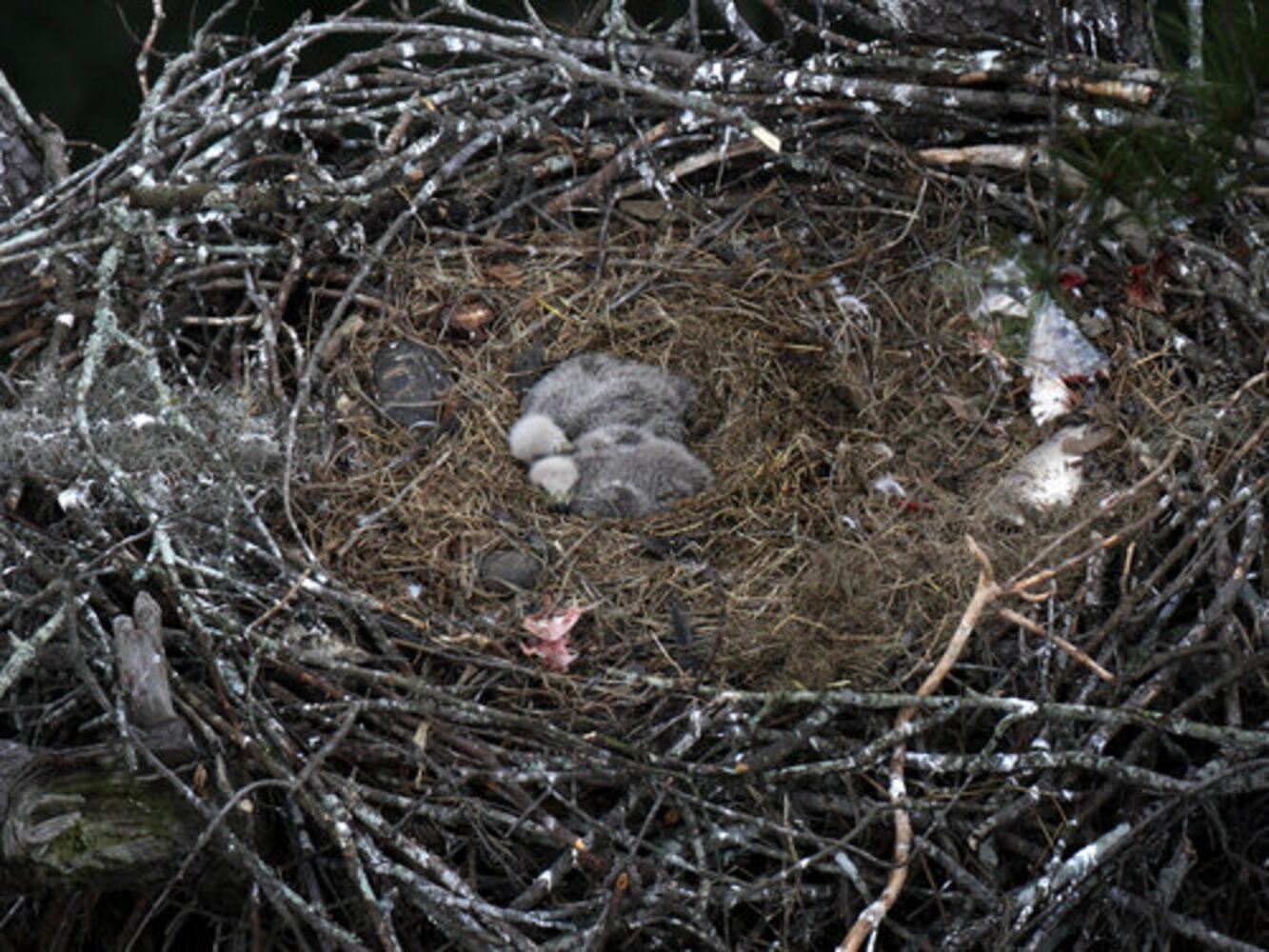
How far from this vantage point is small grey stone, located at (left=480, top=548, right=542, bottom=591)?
4.63 metres

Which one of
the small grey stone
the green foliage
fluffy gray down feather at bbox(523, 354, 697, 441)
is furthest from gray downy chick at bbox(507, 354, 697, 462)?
the green foliage

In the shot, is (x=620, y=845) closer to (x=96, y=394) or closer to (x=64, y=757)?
(x=64, y=757)

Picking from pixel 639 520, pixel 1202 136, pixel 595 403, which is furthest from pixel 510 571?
pixel 1202 136

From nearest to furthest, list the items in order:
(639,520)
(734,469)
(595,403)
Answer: (639,520) < (734,469) < (595,403)

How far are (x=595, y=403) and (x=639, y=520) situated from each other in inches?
15.2

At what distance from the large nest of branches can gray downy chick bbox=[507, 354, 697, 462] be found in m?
0.09

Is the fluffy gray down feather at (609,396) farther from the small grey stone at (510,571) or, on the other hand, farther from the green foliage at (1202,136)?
the green foliage at (1202,136)

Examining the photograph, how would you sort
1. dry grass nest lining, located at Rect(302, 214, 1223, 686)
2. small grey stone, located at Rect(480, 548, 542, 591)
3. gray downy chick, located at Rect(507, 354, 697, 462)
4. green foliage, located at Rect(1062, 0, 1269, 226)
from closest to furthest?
green foliage, located at Rect(1062, 0, 1269, 226) < dry grass nest lining, located at Rect(302, 214, 1223, 686) < small grey stone, located at Rect(480, 548, 542, 591) < gray downy chick, located at Rect(507, 354, 697, 462)

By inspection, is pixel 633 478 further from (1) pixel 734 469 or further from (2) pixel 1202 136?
(2) pixel 1202 136

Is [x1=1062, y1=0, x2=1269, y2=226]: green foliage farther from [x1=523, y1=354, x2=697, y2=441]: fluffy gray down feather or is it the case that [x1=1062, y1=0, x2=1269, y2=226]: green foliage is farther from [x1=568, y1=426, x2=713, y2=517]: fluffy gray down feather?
[x1=523, y1=354, x2=697, y2=441]: fluffy gray down feather

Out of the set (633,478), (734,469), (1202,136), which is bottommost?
(734,469)

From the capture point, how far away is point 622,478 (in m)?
4.90

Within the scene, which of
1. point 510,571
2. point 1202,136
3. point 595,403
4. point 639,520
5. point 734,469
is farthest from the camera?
point 595,403

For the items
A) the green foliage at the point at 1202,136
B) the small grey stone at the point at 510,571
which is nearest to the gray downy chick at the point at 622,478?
the small grey stone at the point at 510,571
